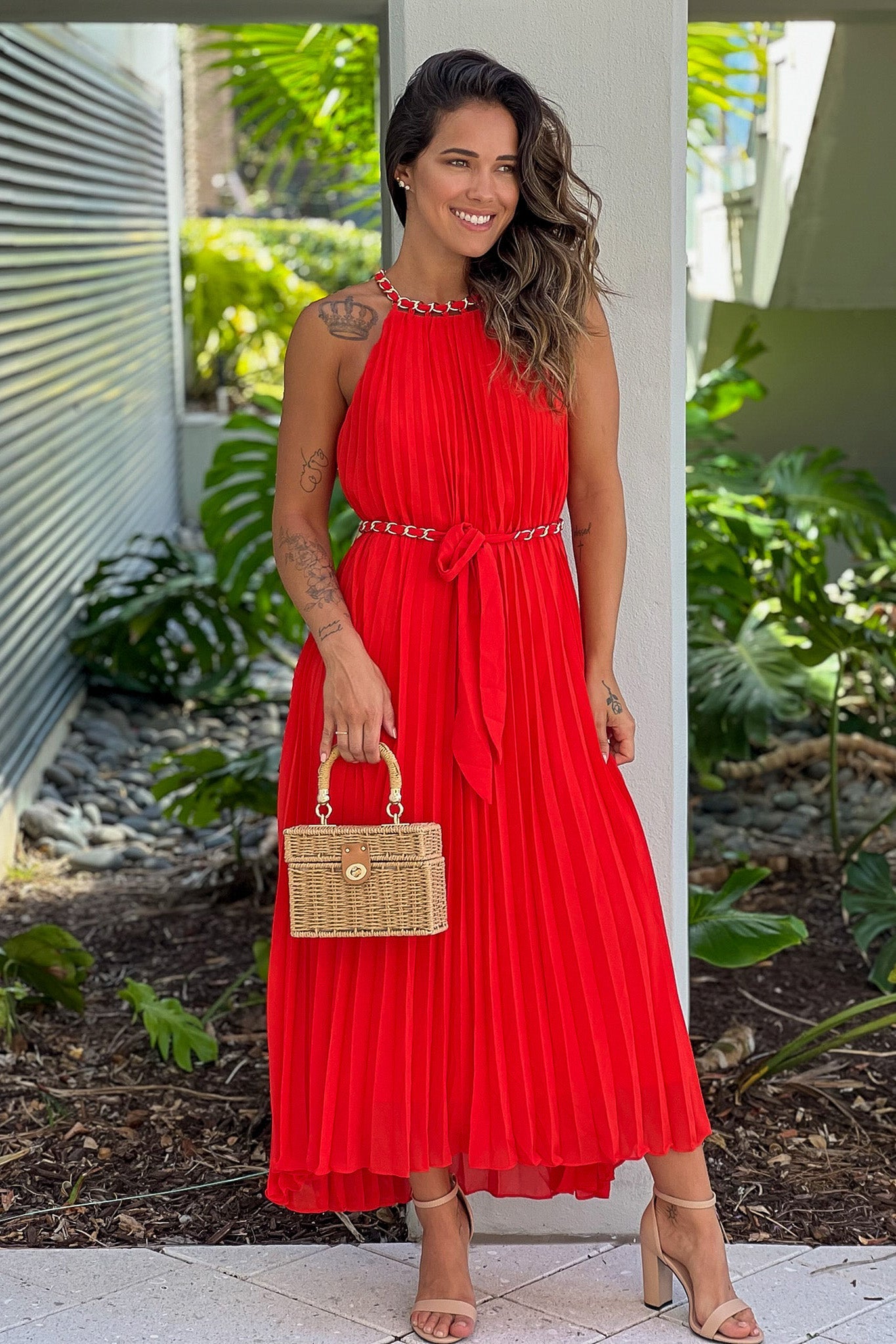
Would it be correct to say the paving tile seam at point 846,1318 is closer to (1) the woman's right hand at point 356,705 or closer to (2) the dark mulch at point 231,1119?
(2) the dark mulch at point 231,1119

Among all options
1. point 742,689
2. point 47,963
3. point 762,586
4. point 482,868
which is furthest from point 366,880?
point 762,586

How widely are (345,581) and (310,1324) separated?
3.80 ft

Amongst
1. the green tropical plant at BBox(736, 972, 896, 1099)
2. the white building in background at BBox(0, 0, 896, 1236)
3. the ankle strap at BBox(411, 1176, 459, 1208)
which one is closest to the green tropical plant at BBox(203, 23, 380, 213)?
the white building in background at BBox(0, 0, 896, 1236)

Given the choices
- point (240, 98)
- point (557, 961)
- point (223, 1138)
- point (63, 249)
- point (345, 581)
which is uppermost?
point (240, 98)

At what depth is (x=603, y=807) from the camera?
7.66 feet

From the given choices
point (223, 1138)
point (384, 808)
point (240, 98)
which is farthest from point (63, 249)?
point (384, 808)

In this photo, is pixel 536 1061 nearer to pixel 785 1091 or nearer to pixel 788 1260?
pixel 788 1260

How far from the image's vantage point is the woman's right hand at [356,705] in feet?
7.29

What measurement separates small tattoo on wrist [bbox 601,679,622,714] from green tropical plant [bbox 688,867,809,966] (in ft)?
2.77

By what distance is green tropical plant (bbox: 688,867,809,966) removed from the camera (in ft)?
10.1

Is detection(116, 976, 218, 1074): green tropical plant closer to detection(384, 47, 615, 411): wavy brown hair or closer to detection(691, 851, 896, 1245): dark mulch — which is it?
detection(691, 851, 896, 1245): dark mulch

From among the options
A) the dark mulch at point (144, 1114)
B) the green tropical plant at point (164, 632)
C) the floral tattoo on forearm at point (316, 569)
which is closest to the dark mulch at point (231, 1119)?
the dark mulch at point (144, 1114)

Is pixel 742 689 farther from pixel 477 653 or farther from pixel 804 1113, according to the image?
pixel 477 653

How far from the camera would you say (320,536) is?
2350 millimetres
